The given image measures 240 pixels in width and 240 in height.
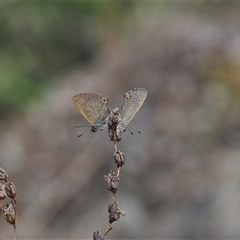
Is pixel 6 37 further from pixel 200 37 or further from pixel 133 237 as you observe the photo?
pixel 133 237

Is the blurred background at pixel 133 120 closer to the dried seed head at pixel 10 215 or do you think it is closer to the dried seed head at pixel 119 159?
the dried seed head at pixel 119 159

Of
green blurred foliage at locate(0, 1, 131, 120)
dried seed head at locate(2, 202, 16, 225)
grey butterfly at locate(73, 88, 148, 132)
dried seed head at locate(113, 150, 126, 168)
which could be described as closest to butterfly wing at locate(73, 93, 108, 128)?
grey butterfly at locate(73, 88, 148, 132)

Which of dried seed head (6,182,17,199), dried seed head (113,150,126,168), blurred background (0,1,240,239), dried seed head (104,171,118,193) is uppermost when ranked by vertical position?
blurred background (0,1,240,239)

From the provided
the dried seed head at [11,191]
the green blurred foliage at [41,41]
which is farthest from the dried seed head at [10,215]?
the green blurred foliage at [41,41]

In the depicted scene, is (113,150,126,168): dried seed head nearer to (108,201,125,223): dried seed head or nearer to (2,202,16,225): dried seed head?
(108,201,125,223): dried seed head

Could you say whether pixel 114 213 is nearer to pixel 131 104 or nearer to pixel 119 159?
pixel 119 159

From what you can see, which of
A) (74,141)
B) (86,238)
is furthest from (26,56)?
(86,238)
